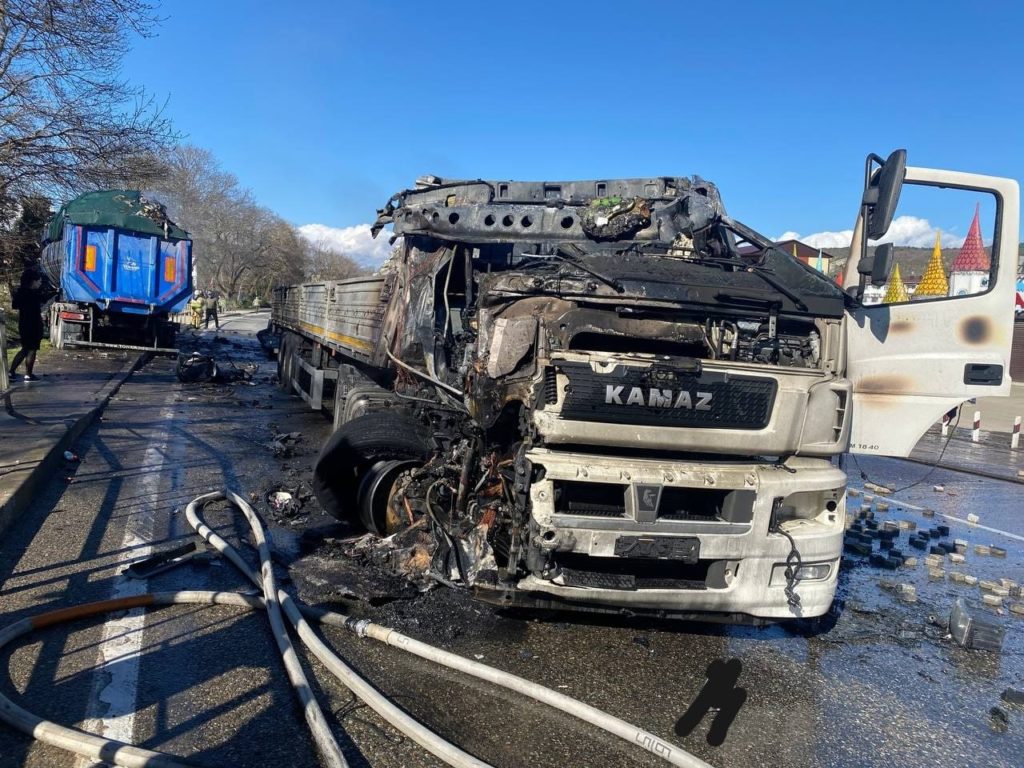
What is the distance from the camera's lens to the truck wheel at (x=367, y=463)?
17.0 ft

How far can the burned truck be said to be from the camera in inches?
143

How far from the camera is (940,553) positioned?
634 centimetres

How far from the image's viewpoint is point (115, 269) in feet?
54.1

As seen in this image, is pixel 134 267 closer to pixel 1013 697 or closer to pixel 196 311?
pixel 196 311

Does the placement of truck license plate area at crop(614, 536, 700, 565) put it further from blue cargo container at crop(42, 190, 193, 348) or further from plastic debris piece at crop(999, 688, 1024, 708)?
blue cargo container at crop(42, 190, 193, 348)

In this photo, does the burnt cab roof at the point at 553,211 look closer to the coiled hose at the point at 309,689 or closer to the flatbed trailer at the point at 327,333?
the flatbed trailer at the point at 327,333

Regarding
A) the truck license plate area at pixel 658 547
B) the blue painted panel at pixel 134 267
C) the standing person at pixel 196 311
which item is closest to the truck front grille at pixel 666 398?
the truck license plate area at pixel 658 547

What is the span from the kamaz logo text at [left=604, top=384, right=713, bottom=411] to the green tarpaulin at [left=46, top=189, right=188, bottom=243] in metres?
15.8

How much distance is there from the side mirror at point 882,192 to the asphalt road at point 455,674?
249 centimetres

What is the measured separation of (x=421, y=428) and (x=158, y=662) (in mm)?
2361

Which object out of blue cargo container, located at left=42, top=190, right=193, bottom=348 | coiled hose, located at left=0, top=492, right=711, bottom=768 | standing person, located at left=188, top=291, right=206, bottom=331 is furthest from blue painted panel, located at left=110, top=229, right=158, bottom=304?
coiled hose, located at left=0, top=492, right=711, bottom=768

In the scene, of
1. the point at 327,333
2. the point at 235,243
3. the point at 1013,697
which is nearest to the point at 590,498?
the point at 1013,697

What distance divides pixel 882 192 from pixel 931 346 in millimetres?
1049

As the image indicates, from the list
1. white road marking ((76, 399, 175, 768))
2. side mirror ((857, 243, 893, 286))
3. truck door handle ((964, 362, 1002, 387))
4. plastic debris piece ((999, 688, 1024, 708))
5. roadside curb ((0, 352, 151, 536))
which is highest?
side mirror ((857, 243, 893, 286))
